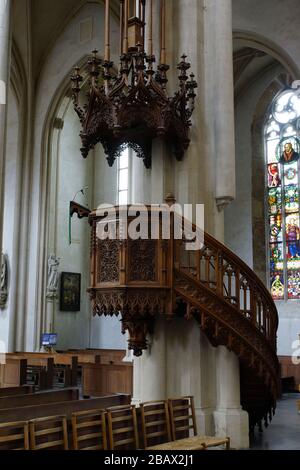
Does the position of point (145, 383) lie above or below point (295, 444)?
above

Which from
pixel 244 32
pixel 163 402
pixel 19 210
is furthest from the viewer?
pixel 19 210

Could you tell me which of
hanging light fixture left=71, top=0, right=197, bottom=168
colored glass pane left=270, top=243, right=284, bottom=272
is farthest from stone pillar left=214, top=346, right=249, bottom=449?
colored glass pane left=270, top=243, right=284, bottom=272

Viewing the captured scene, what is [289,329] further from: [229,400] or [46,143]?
[46,143]

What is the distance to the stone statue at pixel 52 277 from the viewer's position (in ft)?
59.8

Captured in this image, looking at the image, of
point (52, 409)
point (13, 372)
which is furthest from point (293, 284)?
point (52, 409)

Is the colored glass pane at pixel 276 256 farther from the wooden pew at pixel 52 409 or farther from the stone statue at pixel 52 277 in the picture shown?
the wooden pew at pixel 52 409

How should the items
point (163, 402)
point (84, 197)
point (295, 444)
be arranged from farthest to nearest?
point (84, 197)
point (295, 444)
point (163, 402)

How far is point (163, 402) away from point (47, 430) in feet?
5.68

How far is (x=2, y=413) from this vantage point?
5.75 metres

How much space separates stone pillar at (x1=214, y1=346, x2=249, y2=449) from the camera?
25.9 ft

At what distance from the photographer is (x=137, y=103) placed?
25.6 feet

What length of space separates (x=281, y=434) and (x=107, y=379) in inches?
169
